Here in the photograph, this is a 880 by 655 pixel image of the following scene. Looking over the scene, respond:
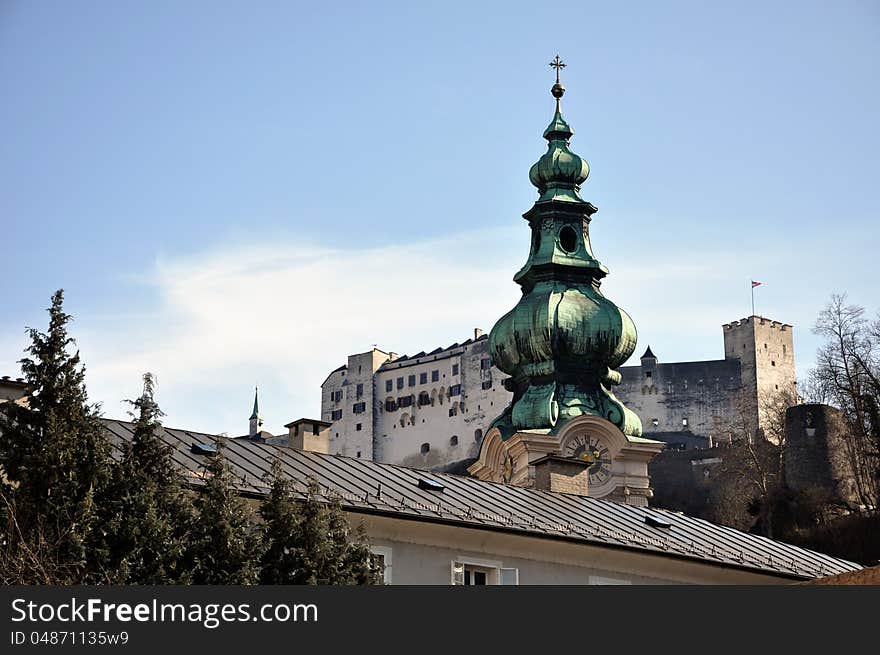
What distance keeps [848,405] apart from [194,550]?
56.1m

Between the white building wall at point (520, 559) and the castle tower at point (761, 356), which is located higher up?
the castle tower at point (761, 356)

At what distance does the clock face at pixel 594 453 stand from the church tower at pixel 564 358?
26 millimetres

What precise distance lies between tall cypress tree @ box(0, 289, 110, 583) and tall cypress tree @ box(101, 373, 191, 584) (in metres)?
0.24

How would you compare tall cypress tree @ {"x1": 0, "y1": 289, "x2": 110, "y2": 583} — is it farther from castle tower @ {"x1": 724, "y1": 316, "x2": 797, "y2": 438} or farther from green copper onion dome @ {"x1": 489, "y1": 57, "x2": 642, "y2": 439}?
castle tower @ {"x1": 724, "y1": 316, "x2": 797, "y2": 438}

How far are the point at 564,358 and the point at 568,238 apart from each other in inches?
168

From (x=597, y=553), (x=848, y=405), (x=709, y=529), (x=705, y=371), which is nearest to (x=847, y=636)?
(x=597, y=553)

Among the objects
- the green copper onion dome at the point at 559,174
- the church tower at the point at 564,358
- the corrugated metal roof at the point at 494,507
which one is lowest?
the corrugated metal roof at the point at 494,507

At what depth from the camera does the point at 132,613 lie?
14.8 meters

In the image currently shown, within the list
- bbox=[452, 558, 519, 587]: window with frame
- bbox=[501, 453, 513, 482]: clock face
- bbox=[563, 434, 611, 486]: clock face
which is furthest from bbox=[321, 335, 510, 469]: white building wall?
bbox=[452, 558, 519, 587]: window with frame

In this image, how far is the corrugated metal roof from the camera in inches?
984

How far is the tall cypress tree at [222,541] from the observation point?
1947 cm

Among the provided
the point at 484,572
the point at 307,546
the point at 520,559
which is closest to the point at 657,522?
the point at 520,559

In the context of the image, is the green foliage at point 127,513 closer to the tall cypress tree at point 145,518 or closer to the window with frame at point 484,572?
the tall cypress tree at point 145,518

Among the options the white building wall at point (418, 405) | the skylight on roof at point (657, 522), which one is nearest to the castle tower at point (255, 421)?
the white building wall at point (418, 405)
